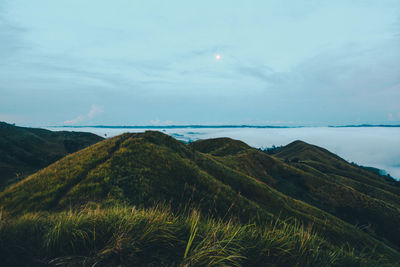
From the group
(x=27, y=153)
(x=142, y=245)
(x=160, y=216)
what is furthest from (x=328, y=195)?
(x=27, y=153)

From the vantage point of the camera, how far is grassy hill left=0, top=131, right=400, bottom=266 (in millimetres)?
4395

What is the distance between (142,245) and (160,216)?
36.3 inches

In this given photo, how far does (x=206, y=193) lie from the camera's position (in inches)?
720

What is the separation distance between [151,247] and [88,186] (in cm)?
1197

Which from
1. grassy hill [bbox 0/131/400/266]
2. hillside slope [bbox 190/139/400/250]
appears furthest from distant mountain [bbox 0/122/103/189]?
hillside slope [bbox 190/139/400/250]

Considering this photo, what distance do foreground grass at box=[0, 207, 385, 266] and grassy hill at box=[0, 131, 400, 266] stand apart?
26 mm

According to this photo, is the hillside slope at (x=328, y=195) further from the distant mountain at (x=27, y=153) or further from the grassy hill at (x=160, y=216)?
the distant mountain at (x=27, y=153)

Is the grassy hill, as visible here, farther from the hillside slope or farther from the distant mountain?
the distant mountain

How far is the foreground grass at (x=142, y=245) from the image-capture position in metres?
4.10

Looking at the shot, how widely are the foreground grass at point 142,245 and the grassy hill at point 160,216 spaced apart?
26 mm

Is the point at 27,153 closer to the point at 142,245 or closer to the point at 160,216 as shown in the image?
the point at 160,216

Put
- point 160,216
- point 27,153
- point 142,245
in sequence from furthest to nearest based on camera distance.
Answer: point 27,153, point 160,216, point 142,245

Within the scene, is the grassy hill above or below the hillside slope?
above

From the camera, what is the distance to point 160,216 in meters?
5.27
